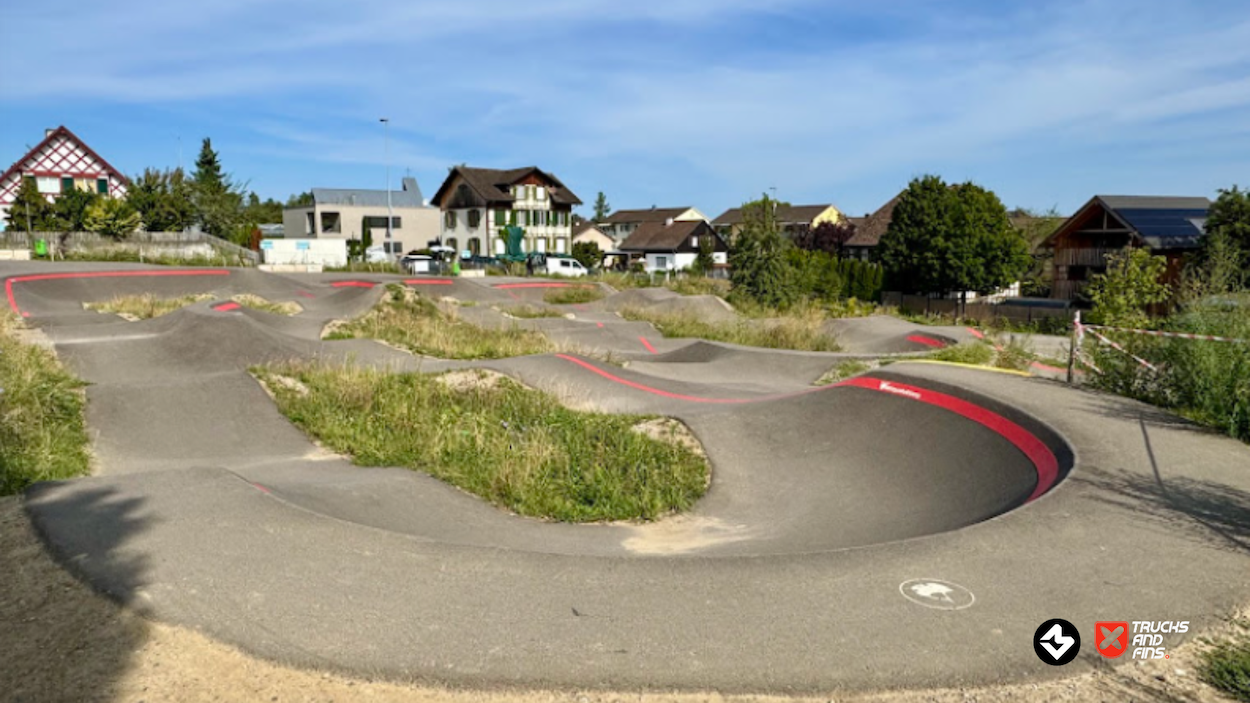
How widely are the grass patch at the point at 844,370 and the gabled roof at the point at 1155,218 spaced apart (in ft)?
88.5

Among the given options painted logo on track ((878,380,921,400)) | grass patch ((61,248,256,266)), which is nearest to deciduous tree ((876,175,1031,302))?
painted logo on track ((878,380,921,400))

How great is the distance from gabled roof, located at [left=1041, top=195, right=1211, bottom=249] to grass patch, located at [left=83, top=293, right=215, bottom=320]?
40199 mm

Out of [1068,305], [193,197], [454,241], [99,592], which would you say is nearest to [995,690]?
[99,592]

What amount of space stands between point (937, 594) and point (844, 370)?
1298cm

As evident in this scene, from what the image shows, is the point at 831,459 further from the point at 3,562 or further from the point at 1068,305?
the point at 1068,305

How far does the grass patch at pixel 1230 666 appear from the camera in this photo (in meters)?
4.03

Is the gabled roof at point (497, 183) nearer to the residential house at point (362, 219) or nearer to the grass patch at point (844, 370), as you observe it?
the residential house at point (362, 219)

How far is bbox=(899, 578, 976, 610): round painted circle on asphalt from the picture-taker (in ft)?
16.3

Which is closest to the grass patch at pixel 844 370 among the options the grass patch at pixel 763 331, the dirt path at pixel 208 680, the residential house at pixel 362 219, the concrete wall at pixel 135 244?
the grass patch at pixel 763 331

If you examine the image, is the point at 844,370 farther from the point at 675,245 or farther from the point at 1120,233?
the point at 675,245

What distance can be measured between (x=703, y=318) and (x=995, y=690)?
81.6 feet

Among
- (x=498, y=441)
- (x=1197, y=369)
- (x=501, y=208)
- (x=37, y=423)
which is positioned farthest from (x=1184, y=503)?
(x=501, y=208)

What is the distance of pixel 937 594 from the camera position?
5102 mm

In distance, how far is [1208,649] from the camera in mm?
4410
